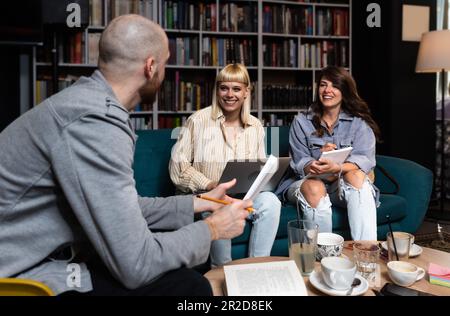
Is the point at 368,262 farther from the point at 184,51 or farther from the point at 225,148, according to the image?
the point at 184,51

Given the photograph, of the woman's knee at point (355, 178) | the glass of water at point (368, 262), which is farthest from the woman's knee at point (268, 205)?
the glass of water at point (368, 262)

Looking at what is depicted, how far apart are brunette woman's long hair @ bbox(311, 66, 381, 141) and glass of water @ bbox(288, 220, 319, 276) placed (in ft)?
4.24

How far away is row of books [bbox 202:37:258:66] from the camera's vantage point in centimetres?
382

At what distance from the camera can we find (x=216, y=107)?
93.2 inches

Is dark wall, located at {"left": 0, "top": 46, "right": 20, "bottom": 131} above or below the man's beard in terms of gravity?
above

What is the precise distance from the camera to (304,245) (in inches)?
50.7

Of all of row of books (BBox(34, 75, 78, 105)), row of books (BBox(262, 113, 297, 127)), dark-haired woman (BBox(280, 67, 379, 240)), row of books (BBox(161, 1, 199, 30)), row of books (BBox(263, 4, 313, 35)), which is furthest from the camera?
row of books (BBox(262, 113, 297, 127))

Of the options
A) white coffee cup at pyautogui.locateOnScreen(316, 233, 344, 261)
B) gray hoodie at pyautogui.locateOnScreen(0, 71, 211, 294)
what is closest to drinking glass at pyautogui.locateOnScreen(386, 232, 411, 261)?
white coffee cup at pyautogui.locateOnScreen(316, 233, 344, 261)

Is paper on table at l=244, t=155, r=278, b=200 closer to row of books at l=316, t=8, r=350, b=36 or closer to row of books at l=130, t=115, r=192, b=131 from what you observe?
row of books at l=130, t=115, r=192, b=131

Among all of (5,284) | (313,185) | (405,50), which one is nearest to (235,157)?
(313,185)

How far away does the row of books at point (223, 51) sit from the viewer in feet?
12.5

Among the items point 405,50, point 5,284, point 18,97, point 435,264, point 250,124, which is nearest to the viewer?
point 5,284
